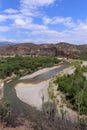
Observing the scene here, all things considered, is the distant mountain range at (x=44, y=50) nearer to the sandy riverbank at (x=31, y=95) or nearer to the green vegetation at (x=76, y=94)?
the sandy riverbank at (x=31, y=95)

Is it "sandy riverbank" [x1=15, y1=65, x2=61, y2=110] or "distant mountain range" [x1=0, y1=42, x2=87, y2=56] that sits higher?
"distant mountain range" [x1=0, y1=42, x2=87, y2=56]

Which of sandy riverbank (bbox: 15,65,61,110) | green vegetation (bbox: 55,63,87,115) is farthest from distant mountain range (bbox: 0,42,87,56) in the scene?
green vegetation (bbox: 55,63,87,115)

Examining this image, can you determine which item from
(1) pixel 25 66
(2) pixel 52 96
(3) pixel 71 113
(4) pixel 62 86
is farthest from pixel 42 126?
(1) pixel 25 66

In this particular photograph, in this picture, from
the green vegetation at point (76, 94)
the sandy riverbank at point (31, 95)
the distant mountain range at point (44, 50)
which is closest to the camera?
the green vegetation at point (76, 94)

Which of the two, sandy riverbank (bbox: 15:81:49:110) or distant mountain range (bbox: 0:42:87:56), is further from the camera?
distant mountain range (bbox: 0:42:87:56)

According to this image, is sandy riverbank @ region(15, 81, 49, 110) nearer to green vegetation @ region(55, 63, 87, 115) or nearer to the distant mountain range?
green vegetation @ region(55, 63, 87, 115)

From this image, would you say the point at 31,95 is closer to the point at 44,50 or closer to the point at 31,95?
the point at 31,95

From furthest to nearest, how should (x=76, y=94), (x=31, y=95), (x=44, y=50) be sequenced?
(x=44, y=50), (x=31, y=95), (x=76, y=94)

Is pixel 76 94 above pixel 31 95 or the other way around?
above

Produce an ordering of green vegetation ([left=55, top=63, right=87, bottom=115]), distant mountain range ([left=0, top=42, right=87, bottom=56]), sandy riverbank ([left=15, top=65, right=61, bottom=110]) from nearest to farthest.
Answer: green vegetation ([left=55, top=63, right=87, bottom=115]), sandy riverbank ([left=15, top=65, right=61, bottom=110]), distant mountain range ([left=0, top=42, right=87, bottom=56])

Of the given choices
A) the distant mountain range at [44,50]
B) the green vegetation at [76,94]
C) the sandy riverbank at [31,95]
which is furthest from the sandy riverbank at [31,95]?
the distant mountain range at [44,50]

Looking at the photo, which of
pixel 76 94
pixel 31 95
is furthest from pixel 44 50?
pixel 76 94
